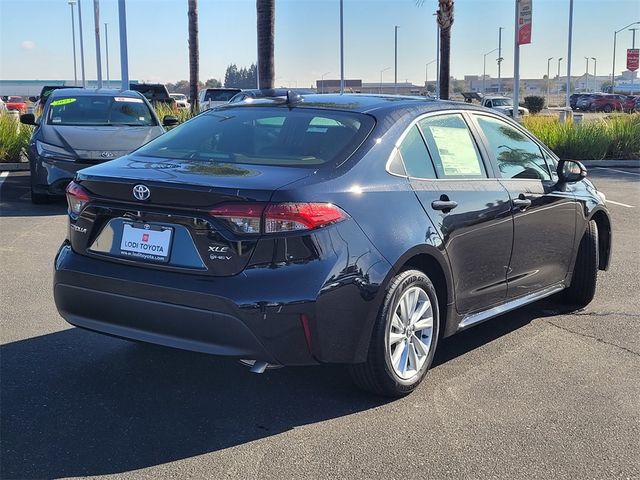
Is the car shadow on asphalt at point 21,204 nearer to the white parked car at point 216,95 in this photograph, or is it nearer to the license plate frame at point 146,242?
the license plate frame at point 146,242

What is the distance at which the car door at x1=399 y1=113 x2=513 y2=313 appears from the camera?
13.7 feet

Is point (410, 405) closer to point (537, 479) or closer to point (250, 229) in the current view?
point (537, 479)

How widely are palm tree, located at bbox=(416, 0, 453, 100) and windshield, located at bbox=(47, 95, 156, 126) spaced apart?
11252 millimetres

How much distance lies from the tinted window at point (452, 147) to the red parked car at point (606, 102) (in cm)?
5066

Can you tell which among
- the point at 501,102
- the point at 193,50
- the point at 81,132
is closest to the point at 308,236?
the point at 81,132

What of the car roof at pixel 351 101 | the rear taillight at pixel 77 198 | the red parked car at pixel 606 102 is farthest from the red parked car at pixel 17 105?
the red parked car at pixel 606 102

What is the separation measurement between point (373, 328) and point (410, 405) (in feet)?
1.77

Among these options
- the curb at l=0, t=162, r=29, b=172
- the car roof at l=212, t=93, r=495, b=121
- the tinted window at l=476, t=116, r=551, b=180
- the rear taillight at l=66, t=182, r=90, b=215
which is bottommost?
the curb at l=0, t=162, r=29, b=172

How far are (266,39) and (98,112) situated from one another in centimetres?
473

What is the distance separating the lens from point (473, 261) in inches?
174

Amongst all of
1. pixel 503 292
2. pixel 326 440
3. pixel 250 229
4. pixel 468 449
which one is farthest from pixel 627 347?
pixel 250 229

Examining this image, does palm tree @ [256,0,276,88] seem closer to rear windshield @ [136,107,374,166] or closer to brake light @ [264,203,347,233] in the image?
rear windshield @ [136,107,374,166]

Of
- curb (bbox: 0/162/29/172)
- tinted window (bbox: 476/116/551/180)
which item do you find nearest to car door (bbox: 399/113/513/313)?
tinted window (bbox: 476/116/551/180)

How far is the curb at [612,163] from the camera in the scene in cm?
1789
